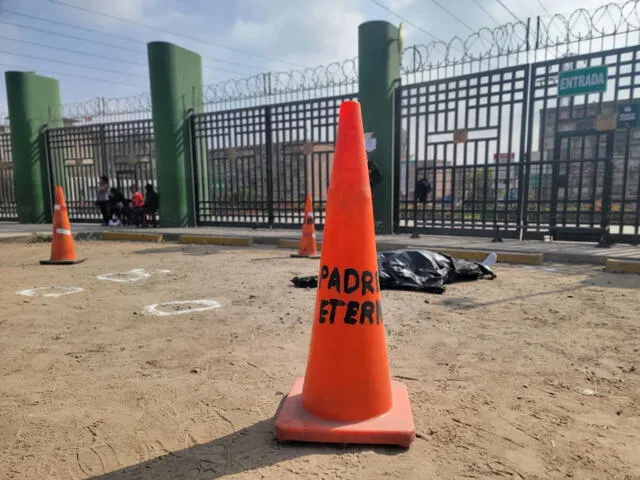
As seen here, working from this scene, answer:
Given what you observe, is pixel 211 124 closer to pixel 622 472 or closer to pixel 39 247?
pixel 39 247

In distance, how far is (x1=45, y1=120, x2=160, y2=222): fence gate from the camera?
1331 centimetres

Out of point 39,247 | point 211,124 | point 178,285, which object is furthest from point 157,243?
point 178,285

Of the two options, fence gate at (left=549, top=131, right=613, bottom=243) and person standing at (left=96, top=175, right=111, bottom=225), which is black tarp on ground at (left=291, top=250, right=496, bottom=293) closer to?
fence gate at (left=549, top=131, right=613, bottom=243)

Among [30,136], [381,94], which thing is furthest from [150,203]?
[381,94]

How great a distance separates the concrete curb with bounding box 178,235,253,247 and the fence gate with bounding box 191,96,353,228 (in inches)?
Answer: 75.9

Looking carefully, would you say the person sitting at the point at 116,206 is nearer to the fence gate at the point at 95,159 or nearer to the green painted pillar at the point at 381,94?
the fence gate at the point at 95,159

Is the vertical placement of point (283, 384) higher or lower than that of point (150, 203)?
lower

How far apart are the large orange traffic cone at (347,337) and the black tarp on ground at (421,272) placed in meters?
2.66

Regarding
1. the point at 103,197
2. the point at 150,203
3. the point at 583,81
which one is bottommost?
the point at 150,203

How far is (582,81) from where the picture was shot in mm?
7203

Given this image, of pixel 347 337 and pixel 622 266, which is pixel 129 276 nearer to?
pixel 347 337

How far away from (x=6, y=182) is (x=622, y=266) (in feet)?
64.5

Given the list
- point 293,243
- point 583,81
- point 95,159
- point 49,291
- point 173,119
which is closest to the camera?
point 49,291

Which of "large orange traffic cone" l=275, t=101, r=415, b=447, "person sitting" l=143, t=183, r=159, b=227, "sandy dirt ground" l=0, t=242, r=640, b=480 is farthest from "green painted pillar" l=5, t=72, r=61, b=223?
"large orange traffic cone" l=275, t=101, r=415, b=447
